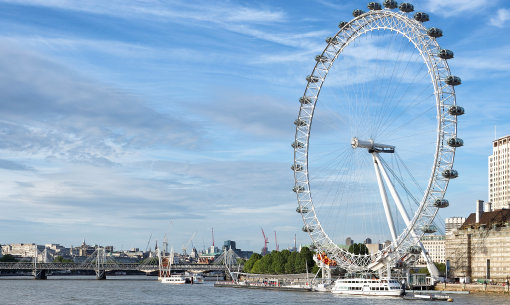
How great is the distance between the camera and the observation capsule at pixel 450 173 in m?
74.0

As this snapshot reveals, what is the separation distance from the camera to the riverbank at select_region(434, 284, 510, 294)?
93.4 metres

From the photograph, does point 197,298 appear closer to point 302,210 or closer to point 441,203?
point 302,210

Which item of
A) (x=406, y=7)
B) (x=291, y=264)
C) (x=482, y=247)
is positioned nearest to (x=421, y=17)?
(x=406, y=7)

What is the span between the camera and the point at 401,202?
293 ft

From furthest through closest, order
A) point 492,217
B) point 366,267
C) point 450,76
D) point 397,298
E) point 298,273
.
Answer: point 298,273 < point 492,217 < point 366,267 < point 397,298 < point 450,76

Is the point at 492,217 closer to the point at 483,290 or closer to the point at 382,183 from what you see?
the point at 483,290

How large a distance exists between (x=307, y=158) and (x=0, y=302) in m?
42.0

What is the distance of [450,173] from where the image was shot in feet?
243

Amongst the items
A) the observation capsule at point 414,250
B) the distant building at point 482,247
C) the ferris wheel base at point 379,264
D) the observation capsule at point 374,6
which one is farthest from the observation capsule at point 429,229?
the distant building at point 482,247

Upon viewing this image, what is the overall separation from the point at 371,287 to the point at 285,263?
65.0 metres

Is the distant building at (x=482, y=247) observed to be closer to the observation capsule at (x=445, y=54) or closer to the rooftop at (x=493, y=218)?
the rooftop at (x=493, y=218)

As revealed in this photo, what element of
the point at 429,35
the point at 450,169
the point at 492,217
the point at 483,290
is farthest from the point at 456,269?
the point at 429,35

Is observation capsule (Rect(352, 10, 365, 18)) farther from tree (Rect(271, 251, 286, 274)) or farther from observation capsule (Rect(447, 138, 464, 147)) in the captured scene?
tree (Rect(271, 251, 286, 274))

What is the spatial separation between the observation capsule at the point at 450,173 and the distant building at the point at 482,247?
35.6 metres
